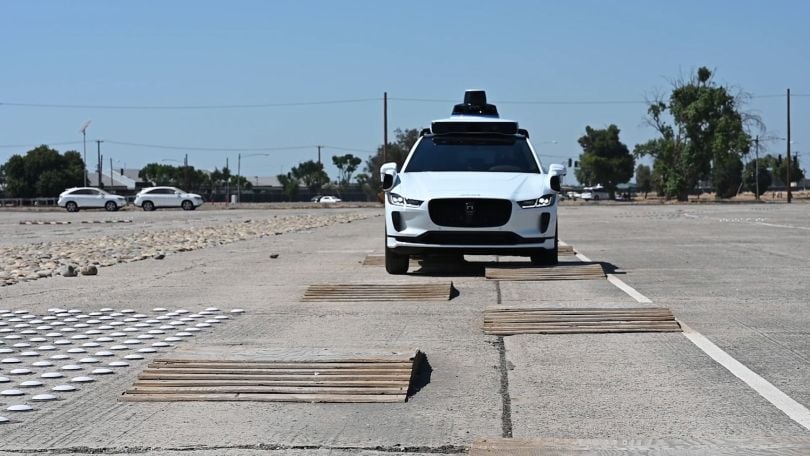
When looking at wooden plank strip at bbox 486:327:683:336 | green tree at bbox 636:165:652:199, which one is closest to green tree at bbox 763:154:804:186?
green tree at bbox 636:165:652:199

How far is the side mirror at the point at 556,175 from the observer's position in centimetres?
1399

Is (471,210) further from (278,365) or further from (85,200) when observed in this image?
(85,200)

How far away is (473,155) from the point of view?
15.0 m

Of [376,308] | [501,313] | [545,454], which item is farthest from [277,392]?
[376,308]

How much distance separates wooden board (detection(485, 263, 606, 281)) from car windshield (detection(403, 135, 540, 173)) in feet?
5.91

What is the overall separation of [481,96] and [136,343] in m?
14.0

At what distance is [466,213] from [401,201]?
2.78 feet

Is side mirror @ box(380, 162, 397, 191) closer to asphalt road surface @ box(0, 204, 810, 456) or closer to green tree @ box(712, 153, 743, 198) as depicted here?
asphalt road surface @ box(0, 204, 810, 456)

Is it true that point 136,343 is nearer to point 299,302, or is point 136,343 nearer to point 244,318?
point 244,318

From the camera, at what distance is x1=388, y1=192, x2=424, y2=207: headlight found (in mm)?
13504

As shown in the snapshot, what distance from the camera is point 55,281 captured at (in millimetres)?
13953

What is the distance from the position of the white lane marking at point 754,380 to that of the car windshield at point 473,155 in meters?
6.09

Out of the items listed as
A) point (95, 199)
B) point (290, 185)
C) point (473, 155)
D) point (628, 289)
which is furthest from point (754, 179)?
point (628, 289)

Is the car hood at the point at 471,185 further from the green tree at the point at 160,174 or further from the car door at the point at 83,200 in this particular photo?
the green tree at the point at 160,174
